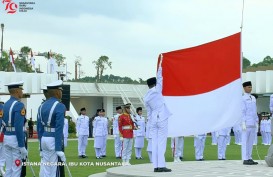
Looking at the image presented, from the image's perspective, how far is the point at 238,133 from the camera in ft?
109

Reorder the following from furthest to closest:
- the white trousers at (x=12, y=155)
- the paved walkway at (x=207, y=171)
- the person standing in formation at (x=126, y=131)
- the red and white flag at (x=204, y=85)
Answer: the person standing in formation at (x=126, y=131) → the red and white flag at (x=204, y=85) → the paved walkway at (x=207, y=171) → the white trousers at (x=12, y=155)

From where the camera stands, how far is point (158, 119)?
38.7 ft

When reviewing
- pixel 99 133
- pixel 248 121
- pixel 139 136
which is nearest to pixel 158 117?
pixel 248 121

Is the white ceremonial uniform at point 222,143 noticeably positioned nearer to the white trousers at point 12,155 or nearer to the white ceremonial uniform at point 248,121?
the white ceremonial uniform at point 248,121

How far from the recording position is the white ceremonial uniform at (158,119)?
11.8m

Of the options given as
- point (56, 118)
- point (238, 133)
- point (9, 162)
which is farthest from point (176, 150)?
point (238, 133)

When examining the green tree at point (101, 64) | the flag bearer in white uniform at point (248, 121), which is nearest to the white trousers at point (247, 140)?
the flag bearer in white uniform at point (248, 121)

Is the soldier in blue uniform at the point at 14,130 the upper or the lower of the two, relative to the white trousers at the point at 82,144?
upper

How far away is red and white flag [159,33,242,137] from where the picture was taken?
491 inches

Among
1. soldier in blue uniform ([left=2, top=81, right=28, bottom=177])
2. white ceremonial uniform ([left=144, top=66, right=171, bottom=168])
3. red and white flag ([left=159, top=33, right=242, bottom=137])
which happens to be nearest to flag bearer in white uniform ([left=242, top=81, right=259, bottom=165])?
red and white flag ([left=159, top=33, right=242, bottom=137])

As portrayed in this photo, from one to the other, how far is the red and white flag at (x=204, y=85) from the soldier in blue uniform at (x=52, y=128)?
3883 mm

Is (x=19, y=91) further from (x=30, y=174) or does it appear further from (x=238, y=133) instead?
(x=238, y=133)

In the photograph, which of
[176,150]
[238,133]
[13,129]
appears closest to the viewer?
[13,129]

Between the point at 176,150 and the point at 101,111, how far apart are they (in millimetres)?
5955
